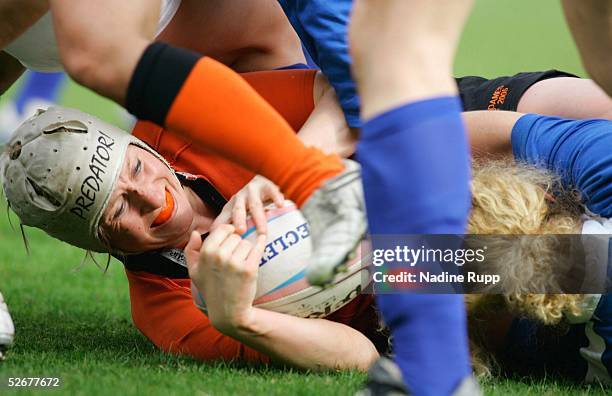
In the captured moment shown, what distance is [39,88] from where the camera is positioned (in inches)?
377

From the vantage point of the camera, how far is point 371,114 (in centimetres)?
195

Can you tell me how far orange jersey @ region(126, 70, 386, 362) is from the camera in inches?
128

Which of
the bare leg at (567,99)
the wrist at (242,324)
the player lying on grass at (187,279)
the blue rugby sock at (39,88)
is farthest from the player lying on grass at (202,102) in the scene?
the blue rugby sock at (39,88)

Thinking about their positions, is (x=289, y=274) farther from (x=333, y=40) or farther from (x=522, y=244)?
(x=333, y=40)

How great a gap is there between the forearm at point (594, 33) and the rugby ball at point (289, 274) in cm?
90

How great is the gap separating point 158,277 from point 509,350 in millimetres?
1294

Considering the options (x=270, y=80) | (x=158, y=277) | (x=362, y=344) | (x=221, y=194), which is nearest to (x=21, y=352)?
(x=158, y=277)

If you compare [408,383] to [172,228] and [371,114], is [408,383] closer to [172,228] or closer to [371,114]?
[371,114]

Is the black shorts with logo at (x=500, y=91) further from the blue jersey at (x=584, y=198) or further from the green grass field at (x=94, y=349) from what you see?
the green grass field at (x=94, y=349)

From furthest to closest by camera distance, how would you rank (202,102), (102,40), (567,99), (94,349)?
(567,99) < (94,349) < (102,40) < (202,102)

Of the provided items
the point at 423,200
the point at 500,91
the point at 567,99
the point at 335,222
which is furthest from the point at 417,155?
the point at 500,91

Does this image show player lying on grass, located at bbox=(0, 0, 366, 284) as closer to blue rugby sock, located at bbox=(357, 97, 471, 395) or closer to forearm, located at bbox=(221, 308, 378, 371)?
blue rugby sock, located at bbox=(357, 97, 471, 395)

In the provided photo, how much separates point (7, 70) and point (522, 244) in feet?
8.21

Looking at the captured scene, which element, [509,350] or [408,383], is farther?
[509,350]
